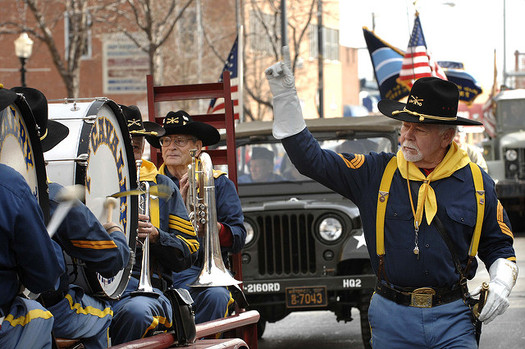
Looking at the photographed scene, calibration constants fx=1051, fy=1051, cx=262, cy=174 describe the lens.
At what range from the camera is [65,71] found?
25328mm

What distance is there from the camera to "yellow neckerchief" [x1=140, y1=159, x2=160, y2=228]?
251 inches

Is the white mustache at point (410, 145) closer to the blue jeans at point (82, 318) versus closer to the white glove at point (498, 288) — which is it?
the white glove at point (498, 288)

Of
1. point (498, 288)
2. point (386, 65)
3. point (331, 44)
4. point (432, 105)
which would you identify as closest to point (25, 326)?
point (498, 288)

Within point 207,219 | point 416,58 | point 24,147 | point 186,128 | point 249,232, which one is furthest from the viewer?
point 416,58

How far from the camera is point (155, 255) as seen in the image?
247 inches

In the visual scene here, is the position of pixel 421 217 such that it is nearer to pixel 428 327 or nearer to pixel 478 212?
pixel 478 212

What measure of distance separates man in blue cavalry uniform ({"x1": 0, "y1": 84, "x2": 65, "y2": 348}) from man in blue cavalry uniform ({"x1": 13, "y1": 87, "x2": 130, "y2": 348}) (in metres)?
0.30

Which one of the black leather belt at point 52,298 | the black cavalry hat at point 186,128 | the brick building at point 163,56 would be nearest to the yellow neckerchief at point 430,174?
the black leather belt at point 52,298

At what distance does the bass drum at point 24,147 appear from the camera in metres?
3.95

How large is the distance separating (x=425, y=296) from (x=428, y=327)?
0.15 meters

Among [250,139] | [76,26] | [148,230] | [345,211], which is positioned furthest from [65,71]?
[148,230]

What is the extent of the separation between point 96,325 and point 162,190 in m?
0.98

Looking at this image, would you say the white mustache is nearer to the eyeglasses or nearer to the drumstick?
the drumstick

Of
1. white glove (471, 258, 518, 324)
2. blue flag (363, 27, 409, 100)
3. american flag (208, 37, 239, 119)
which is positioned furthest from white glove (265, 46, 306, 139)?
blue flag (363, 27, 409, 100)
